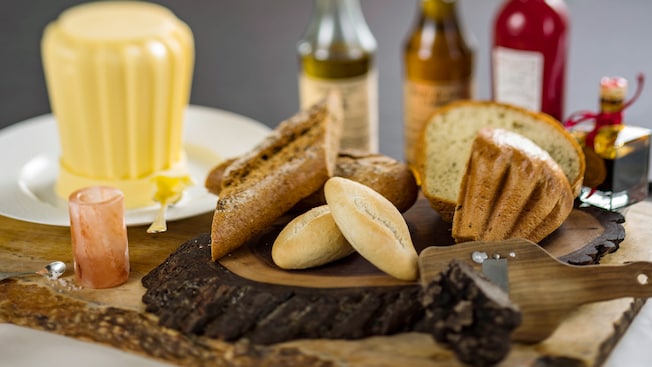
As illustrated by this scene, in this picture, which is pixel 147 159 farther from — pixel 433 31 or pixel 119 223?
pixel 433 31

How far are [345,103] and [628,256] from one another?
723 mm

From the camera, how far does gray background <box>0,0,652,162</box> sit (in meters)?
2.36

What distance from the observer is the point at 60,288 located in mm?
1332

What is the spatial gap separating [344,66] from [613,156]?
0.62 metres

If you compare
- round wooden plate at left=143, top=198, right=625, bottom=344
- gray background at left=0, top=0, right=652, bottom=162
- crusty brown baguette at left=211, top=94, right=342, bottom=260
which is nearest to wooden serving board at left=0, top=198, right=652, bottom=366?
round wooden plate at left=143, top=198, right=625, bottom=344

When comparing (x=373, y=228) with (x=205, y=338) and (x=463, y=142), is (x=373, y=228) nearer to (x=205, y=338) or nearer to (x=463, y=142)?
(x=205, y=338)

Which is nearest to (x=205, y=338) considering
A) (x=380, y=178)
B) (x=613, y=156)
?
(x=380, y=178)

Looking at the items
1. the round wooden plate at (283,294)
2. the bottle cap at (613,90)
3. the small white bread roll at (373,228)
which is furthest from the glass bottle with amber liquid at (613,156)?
the small white bread roll at (373,228)

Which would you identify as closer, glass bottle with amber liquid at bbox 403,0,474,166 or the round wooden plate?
the round wooden plate

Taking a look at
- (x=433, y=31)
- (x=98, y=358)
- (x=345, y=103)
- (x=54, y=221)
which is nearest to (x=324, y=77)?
(x=345, y=103)

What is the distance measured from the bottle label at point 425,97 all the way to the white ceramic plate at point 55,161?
0.29 m

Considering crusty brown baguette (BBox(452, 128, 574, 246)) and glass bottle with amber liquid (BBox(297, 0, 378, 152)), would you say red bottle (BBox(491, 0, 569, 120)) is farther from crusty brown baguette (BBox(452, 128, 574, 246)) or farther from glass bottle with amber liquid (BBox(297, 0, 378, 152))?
crusty brown baguette (BBox(452, 128, 574, 246))

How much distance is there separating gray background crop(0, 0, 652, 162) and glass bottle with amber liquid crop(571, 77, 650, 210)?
63 centimetres

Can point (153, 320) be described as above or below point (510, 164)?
below
